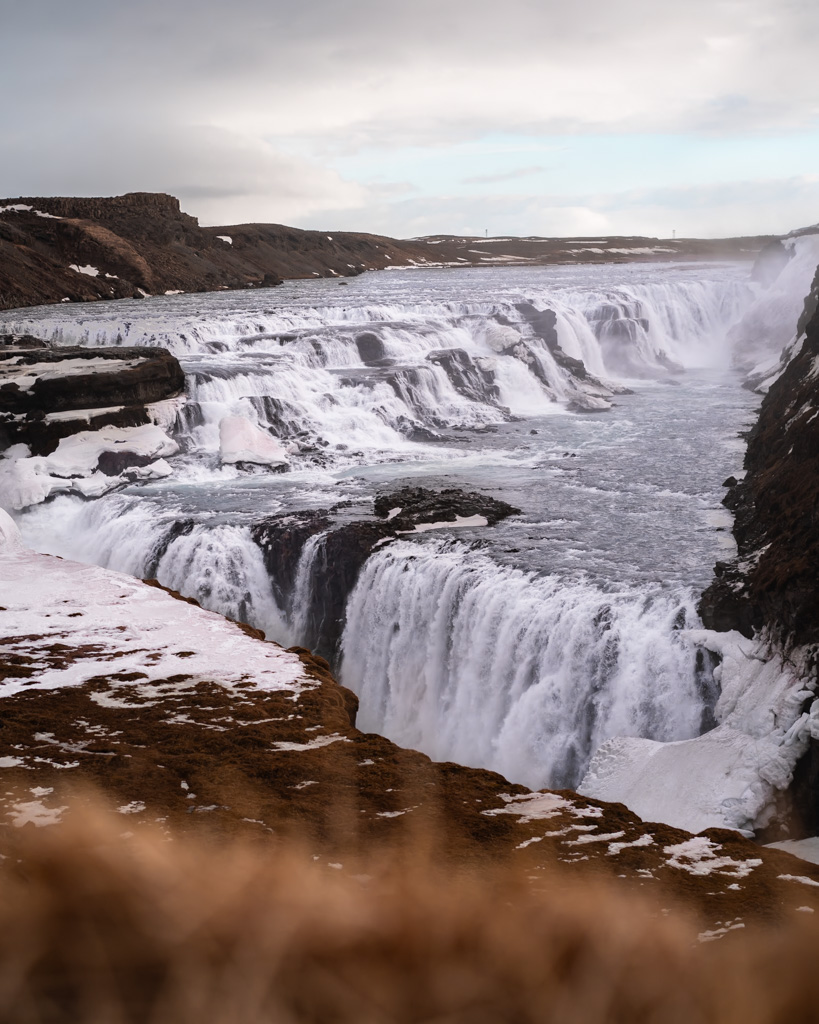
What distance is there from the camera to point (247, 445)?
70.6ft

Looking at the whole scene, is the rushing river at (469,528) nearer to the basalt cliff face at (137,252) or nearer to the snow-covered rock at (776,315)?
the snow-covered rock at (776,315)

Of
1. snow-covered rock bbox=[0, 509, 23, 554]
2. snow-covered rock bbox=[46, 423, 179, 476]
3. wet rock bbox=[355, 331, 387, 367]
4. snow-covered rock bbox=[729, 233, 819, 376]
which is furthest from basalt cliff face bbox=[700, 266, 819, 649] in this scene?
snow-covered rock bbox=[729, 233, 819, 376]

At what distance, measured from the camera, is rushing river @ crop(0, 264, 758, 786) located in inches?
457

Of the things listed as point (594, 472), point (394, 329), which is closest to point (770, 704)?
point (594, 472)

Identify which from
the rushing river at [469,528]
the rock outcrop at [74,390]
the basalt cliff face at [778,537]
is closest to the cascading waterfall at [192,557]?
the rushing river at [469,528]

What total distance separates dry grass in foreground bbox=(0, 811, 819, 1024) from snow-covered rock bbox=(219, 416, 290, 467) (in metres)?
16.9

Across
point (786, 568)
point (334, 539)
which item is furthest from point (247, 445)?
point (786, 568)

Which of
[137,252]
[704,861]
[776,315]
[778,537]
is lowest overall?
[704,861]

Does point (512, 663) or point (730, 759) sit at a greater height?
point (730, 759)

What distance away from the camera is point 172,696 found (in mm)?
7953

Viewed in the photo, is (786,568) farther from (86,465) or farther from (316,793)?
(86,465)

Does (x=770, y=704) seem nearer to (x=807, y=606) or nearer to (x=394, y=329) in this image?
(x=807, y=606)

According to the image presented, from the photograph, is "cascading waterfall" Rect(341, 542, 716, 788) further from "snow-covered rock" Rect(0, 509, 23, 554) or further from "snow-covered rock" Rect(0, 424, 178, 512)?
"snow-covered rock" Rect(0, 424, 178, 512)

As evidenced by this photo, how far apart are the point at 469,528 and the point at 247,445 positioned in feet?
25.7
